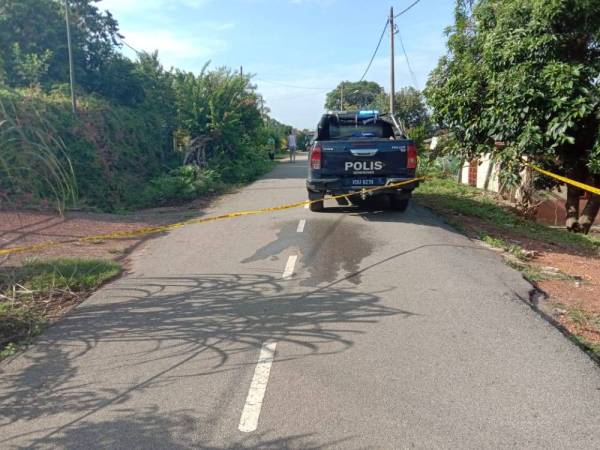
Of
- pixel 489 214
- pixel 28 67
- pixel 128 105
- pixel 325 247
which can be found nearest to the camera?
pixel 325 247

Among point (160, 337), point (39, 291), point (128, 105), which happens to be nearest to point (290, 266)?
point (160, 337)

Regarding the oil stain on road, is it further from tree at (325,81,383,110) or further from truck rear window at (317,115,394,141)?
tree at (325,81,383,110)

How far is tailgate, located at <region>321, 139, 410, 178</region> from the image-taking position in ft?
34.6

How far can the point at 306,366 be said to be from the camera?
4230mm

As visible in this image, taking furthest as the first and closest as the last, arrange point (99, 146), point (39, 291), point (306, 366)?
point (99, 146) < point (39, 291) < point (306, 366)

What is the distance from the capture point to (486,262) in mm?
7551

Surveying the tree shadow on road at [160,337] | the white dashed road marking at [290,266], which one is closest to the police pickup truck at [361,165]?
the white dashed road marking at [290,266]

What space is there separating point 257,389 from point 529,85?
26.4 ft

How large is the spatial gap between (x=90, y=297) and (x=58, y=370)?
2.08 metres

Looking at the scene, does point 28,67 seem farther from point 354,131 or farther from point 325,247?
point 325,247

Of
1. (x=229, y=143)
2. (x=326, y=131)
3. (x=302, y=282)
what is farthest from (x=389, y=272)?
(x=229, y=143)

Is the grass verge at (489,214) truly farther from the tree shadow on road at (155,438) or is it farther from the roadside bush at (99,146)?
the roadside bush at (99,146)

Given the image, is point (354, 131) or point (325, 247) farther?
point (354, 131)

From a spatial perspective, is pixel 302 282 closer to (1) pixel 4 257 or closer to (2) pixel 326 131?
(1) pixel 4 257
